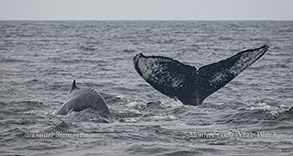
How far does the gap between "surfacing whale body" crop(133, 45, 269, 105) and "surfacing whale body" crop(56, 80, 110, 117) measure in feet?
3.10

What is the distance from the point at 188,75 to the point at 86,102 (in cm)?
178

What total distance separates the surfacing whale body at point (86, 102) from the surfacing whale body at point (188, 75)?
0.94 metres

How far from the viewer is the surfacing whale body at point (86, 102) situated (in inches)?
374

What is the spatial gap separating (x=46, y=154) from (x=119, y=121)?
103 inches

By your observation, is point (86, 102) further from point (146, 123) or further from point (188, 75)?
point (188, 75)

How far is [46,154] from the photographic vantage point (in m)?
7.48

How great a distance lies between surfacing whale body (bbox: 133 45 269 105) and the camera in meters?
8.94


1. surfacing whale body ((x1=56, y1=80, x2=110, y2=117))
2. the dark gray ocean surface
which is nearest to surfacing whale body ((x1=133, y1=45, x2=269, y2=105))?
the dark gray ocean surface

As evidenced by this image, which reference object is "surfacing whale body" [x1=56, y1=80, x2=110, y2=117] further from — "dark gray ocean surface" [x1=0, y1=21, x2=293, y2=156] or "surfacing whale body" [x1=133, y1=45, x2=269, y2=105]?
"surfacing whale body" [x1=133, y1=45, x2=269, y2=105]

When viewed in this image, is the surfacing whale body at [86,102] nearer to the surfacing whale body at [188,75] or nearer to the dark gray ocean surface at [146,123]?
the dark gray ocean surface at [146,123]

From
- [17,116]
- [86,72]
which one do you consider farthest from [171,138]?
[86,72]

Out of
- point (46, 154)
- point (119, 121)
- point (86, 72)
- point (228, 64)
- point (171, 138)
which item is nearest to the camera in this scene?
point (46, 154)

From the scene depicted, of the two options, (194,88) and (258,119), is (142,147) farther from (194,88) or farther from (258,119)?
(258,119)

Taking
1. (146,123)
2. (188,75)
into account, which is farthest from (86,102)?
(188,75)
